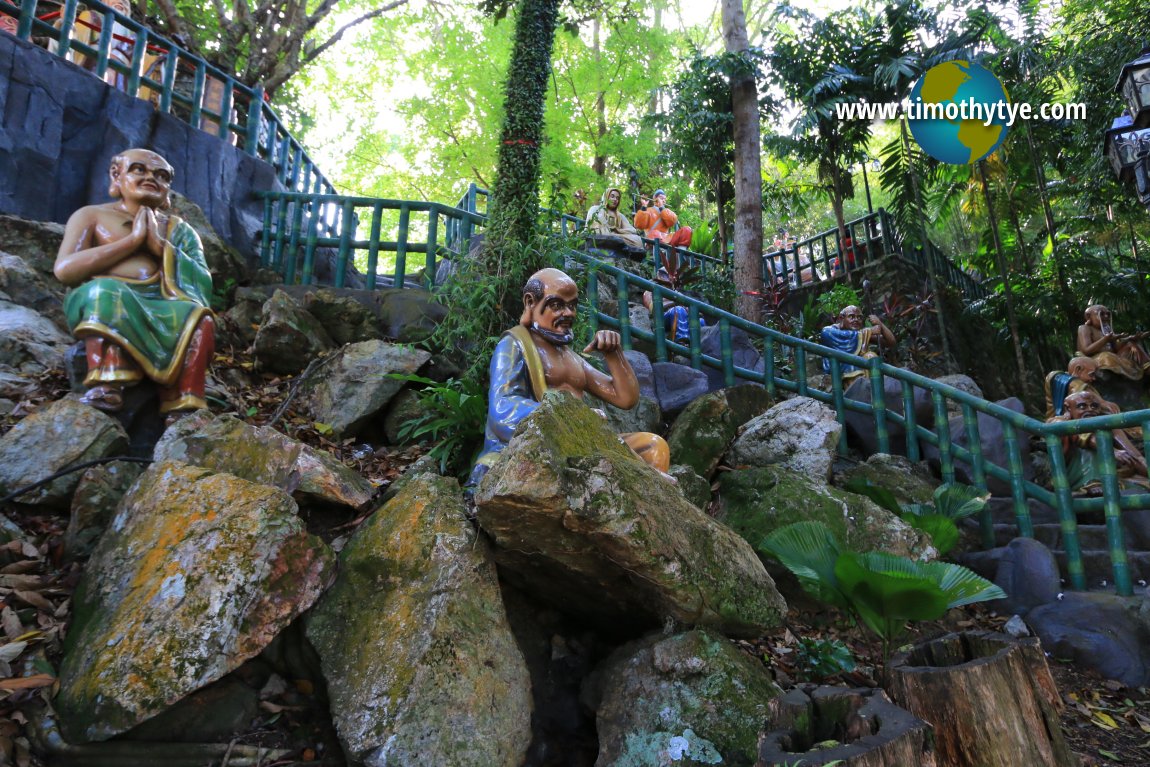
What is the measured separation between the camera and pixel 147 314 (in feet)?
13.7

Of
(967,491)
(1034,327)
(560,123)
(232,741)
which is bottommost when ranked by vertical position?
(232,741)

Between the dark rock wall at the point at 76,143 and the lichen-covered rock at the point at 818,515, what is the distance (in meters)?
6.15

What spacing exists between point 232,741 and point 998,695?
2500 millimetres

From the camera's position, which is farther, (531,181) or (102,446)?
(531,181)

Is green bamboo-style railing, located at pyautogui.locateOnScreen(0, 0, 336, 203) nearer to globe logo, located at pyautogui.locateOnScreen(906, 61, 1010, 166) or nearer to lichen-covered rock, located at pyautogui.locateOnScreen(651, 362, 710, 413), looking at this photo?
lichen-covered rock, located at pyautogui.locateOnScreen(651, 362, 710, 413)

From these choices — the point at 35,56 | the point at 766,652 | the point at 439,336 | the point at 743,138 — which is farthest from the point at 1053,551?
the point at 35,56

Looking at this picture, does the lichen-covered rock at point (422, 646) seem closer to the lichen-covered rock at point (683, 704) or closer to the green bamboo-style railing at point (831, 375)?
the lichen-covered rock at point (683, 704)

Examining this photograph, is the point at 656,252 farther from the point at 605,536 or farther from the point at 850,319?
the point at 605,536

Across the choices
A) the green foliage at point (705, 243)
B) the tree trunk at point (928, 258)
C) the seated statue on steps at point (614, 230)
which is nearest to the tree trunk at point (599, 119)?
the green foliage at point (705, 243)

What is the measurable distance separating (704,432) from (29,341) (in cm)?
456

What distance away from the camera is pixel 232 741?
8.35ft

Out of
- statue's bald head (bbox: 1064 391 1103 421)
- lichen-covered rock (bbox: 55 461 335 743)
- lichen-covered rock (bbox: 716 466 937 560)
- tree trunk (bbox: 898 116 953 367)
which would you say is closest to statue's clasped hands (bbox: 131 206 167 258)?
lichen-covered rock (bbox: 55 461 335 743)

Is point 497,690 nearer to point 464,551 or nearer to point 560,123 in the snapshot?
point 464,551

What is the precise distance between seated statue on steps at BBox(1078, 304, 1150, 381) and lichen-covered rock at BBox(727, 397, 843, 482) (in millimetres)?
4518
